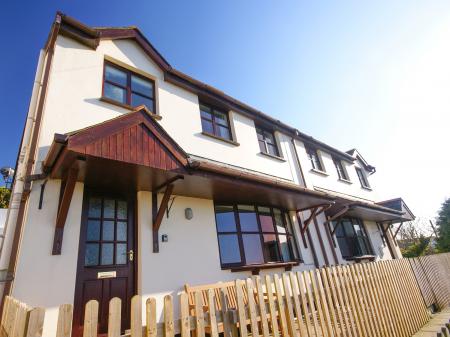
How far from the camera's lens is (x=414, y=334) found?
5449mm

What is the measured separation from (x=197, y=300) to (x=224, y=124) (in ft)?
23.6

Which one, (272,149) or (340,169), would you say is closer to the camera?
(272,149)

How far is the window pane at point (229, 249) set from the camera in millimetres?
6605

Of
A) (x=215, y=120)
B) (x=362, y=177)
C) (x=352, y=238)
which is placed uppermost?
(x=215, y=120)

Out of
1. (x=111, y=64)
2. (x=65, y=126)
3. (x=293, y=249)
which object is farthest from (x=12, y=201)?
(x=293, y=249)

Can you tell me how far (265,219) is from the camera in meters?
8.17

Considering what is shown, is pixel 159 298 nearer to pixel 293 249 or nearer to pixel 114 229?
pixel 114 229

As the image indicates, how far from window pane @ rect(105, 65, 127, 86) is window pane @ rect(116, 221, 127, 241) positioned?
3.81 metres

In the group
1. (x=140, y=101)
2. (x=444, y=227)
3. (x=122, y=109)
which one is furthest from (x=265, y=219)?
(x=444, y=227)

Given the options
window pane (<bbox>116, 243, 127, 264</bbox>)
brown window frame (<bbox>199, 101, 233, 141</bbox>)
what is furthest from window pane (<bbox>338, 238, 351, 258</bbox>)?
window pane (<bbox>116, 243, 127, 264</bbox>)

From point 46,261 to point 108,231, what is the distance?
114 centimetres

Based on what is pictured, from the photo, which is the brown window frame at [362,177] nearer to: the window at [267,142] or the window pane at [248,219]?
the window at [267,142]

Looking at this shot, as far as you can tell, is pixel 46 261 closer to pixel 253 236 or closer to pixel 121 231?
pixel 121 231

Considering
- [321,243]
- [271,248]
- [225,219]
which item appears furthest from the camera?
[321,243]
